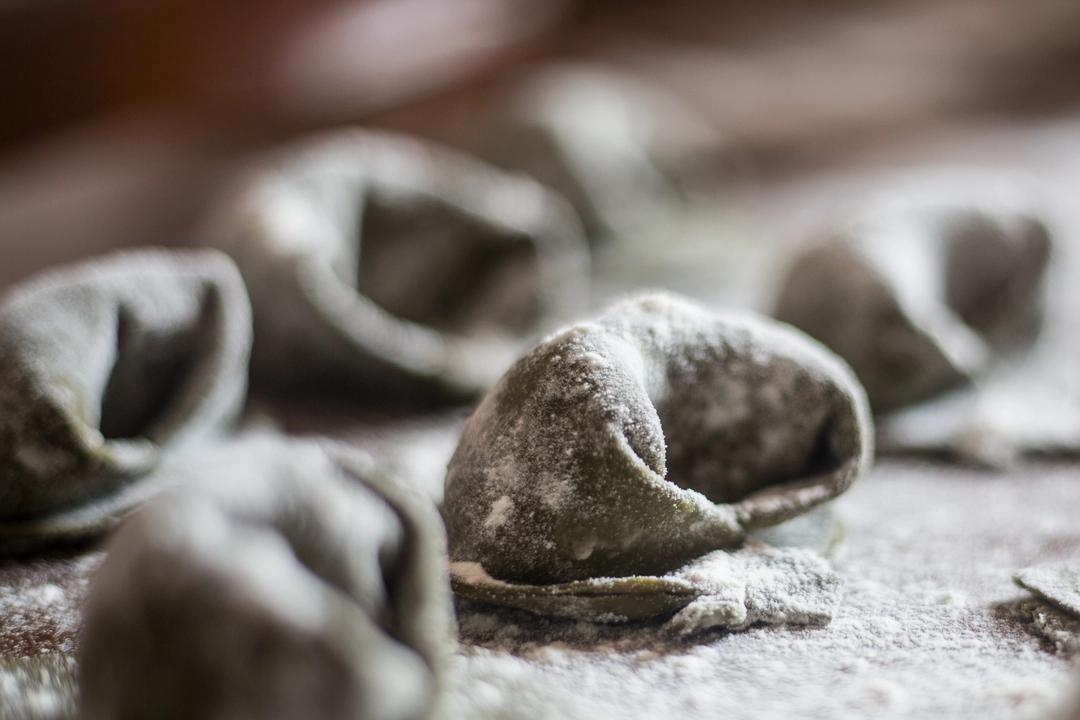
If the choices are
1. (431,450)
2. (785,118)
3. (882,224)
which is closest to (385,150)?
(431,450)

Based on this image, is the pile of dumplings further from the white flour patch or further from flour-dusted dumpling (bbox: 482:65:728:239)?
flour-dusted dumpling (bbox: 482:65:728:239)

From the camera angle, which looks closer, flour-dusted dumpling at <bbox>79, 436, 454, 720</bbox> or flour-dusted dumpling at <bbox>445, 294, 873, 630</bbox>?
flour-dusted dumpling at <bbox>79, 436, 454, 720</bbox>

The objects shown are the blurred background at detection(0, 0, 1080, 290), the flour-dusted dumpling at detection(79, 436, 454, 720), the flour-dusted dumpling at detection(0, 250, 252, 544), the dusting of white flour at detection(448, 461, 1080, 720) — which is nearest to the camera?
the flour-dusted dumpling at detection(79, 436, 454, 720)

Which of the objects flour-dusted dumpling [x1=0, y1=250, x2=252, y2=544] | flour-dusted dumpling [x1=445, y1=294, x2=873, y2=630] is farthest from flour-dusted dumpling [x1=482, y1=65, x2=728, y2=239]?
flour-dusted dumpling [x1=445, y1=294, x2=873, y2=630]

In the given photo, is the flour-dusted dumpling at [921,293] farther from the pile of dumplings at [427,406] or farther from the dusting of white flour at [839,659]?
the dusting of white flour at [839,659]

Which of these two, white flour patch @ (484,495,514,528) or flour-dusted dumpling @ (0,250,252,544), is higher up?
white flour patch @ (484,495,514,528)

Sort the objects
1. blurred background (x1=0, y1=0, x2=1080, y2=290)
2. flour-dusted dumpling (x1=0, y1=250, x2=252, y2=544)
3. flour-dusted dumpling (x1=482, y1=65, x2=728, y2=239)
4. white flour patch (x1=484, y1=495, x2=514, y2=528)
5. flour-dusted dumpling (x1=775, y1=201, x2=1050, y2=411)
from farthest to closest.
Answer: blurred background (x1=0, y1=0, x2=1080, y2=290), flour-dusted dumpling (x1=482, y1=65, x2=728, y2=239), flour-dusted dumpling (x1=775, y1=201, x2=1050, y2=411), flour-dusted dumpling (x1=0, y1=250, x2=252, y2=544), white flour patch (x1=484, y1=495, x2=514, y2=528)

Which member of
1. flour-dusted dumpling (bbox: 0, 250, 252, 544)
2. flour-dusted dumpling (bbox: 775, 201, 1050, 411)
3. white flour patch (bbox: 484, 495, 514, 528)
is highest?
flour-dusted dumpling (bbox: 775, 201, 1050, 411)
